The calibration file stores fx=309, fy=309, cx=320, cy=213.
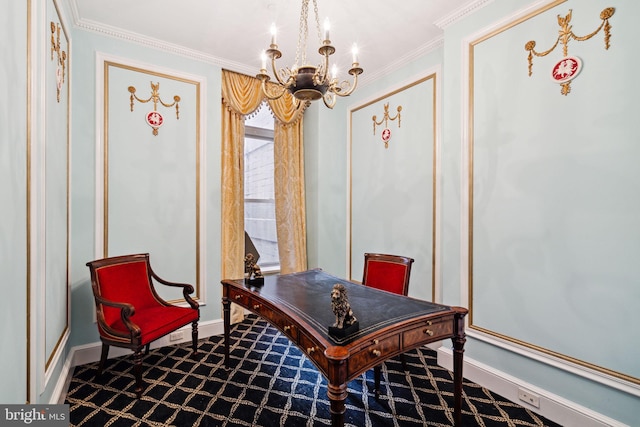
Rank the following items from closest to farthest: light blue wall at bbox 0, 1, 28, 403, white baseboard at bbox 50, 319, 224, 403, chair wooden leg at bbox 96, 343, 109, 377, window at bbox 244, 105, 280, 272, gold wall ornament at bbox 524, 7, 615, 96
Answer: light blue wall at bbox 0, 1, 28, 403 < gold wall ornament at bbox 524, 7, 615, 96 < white baseboard at bbox 50, 319, 224, 403 < chair wooden leg at bbox 96, 343, 109, 377 < window at bbox 244, 105, 280, 272

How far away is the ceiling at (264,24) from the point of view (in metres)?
2.55

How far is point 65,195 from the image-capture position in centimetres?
255

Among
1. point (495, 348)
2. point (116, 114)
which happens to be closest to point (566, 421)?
point (495, 348)

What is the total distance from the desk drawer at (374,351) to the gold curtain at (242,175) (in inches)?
101

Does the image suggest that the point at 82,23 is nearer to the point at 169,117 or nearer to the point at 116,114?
the point at 116,114

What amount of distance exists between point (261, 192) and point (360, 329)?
3.21 meters

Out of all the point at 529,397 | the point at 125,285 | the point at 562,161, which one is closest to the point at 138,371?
the point at 125,285

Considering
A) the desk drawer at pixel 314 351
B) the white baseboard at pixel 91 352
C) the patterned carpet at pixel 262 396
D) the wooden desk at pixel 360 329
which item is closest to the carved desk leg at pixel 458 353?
the wooden desk at pixel 360 329

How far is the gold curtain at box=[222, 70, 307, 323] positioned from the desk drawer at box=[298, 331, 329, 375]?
2265 millimetres

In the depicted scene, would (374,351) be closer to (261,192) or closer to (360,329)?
(360,329)

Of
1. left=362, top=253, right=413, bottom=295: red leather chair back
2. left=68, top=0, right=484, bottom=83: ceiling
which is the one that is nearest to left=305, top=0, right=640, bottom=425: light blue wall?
left=68, top=0, right=484, bottom=83: ceiling

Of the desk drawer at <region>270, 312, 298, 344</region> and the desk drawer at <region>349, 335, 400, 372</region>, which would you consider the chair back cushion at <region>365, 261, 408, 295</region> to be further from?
the desk drawer at <region>270, 312, 298, 344</region>

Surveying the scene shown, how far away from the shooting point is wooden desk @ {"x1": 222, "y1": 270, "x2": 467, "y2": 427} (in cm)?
139

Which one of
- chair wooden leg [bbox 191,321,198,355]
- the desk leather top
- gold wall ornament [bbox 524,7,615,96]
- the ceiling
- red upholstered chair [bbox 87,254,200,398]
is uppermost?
the ceiling
